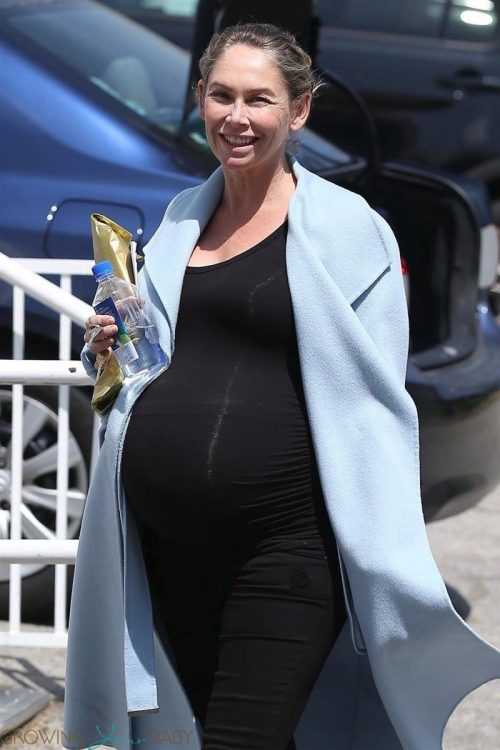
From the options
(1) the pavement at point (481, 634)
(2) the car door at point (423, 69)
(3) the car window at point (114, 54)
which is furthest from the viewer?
(2) the car door at point (423, 69)

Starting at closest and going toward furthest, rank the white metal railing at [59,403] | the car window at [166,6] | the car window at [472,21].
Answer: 1. the white metal railing at [59,403]
2. the car window at [166,6]
3. the car window at [472,21]

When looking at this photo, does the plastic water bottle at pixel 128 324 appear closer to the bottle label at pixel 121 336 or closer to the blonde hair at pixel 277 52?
the bottle label at pixel 121 336

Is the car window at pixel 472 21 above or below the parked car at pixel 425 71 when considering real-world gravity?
above

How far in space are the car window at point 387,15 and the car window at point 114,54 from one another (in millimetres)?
3870

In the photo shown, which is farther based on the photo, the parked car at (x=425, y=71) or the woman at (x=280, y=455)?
the parked car at (x=425, y=71)

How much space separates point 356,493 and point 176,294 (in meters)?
0.47

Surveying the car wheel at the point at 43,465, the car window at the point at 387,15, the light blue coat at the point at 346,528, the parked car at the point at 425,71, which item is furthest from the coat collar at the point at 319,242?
the car window at the point at 387,15

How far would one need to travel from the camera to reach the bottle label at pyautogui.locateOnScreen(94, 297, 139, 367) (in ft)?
8.23

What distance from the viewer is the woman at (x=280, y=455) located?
7.96 feet

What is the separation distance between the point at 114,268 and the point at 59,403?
4.65ft

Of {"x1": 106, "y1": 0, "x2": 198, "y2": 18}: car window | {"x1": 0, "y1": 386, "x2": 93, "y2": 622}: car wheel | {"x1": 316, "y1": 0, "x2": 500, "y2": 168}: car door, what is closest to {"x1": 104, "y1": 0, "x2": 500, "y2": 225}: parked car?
{"x1": 316, "y1": 0, "x2": 500, "y2": 168}: car door

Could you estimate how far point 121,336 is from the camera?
2520 millimetres

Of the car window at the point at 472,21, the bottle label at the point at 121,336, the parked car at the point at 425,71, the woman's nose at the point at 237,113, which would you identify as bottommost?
the bottle label at the point at 121,336

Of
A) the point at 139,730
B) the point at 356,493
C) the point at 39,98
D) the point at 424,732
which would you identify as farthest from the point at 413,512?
the point at 39,98
